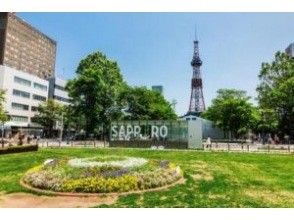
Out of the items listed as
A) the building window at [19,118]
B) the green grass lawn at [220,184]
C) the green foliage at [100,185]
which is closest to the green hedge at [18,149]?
the green grass lawn at [220,184]

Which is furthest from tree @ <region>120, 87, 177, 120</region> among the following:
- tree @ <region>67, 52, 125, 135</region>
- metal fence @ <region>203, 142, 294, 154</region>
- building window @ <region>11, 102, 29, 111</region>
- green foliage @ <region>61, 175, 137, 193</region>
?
green foliage @ <region>61, 175, 137, 193</region>

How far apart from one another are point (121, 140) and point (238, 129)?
22818 mm

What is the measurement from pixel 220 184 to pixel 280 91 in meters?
46.2

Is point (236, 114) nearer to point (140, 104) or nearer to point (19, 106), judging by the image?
point (140, 104)

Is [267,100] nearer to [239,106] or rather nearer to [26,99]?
[239,106]

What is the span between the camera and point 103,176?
16953 mm

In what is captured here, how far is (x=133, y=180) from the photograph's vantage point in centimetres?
1633

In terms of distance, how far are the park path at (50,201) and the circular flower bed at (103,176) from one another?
2.54 ft

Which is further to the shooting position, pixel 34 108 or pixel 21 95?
pixel 34 108

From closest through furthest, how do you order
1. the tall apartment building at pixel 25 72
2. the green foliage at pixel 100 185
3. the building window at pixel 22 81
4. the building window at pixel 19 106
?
the green foliage at pixel 100 185, the tall apartment building at pixel 25 72, the building window at pixel 19 106, the building window at pixel 22 81

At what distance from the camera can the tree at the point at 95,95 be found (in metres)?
54.4

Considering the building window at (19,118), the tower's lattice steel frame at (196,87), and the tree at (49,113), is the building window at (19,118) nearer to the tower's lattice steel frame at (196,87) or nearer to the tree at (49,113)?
the tree at (49,113)

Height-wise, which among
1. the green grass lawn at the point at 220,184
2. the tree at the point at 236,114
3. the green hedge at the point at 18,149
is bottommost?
the green grass lawn at the point at 220,184

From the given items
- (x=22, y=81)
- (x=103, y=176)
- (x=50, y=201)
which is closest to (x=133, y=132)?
(x=103, y=176)
